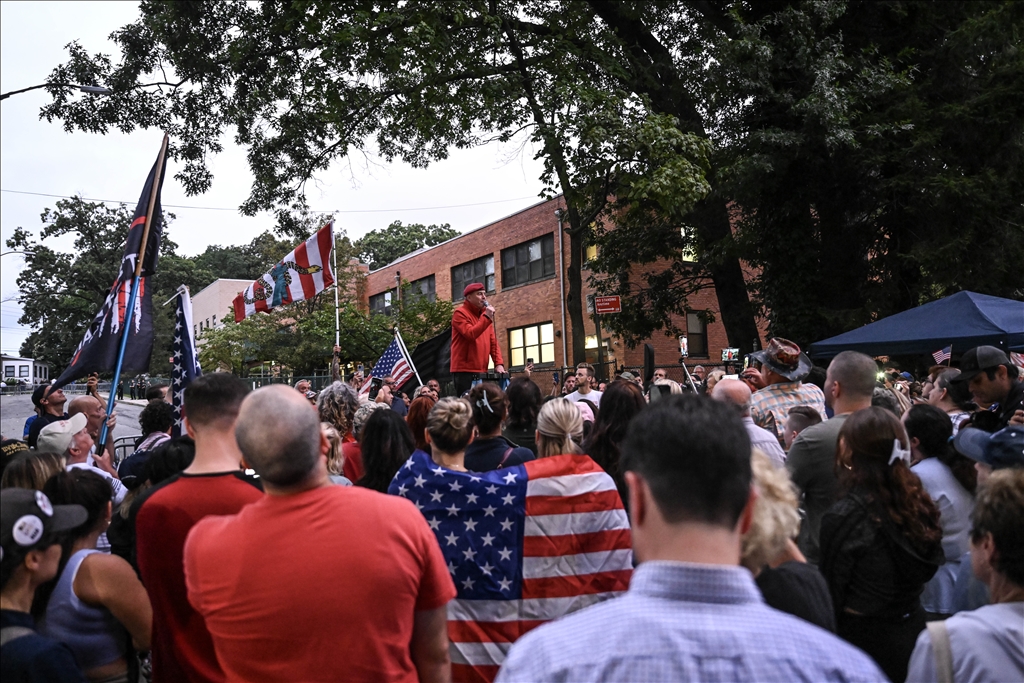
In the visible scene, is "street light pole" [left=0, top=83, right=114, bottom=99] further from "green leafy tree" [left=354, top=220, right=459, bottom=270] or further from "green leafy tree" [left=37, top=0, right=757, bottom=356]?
"green leafy tree" [left=354, top=220, right=459, bottom=270]

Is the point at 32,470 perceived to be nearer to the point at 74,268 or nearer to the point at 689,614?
the point at 689,614

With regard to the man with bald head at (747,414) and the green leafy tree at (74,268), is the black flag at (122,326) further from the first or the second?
the green leafy tree at (74,268)

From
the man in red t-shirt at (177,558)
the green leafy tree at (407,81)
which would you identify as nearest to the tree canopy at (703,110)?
the green leafy tree at (407,81)

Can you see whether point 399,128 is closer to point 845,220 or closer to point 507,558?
point 845,220

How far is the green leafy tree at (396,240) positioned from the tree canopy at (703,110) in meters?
65.8

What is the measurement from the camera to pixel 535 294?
33094 mm

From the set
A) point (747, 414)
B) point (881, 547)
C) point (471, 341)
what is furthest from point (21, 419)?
point (881, 547)

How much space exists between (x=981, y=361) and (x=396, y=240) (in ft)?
277

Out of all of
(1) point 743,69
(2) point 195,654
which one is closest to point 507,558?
(2) point 195,654

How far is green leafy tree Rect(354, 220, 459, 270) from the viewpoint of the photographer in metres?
86.2

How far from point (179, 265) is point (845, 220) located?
7516 cm

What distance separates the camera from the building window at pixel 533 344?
107ft

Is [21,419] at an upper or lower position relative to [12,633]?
lower

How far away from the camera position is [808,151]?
15273mm
